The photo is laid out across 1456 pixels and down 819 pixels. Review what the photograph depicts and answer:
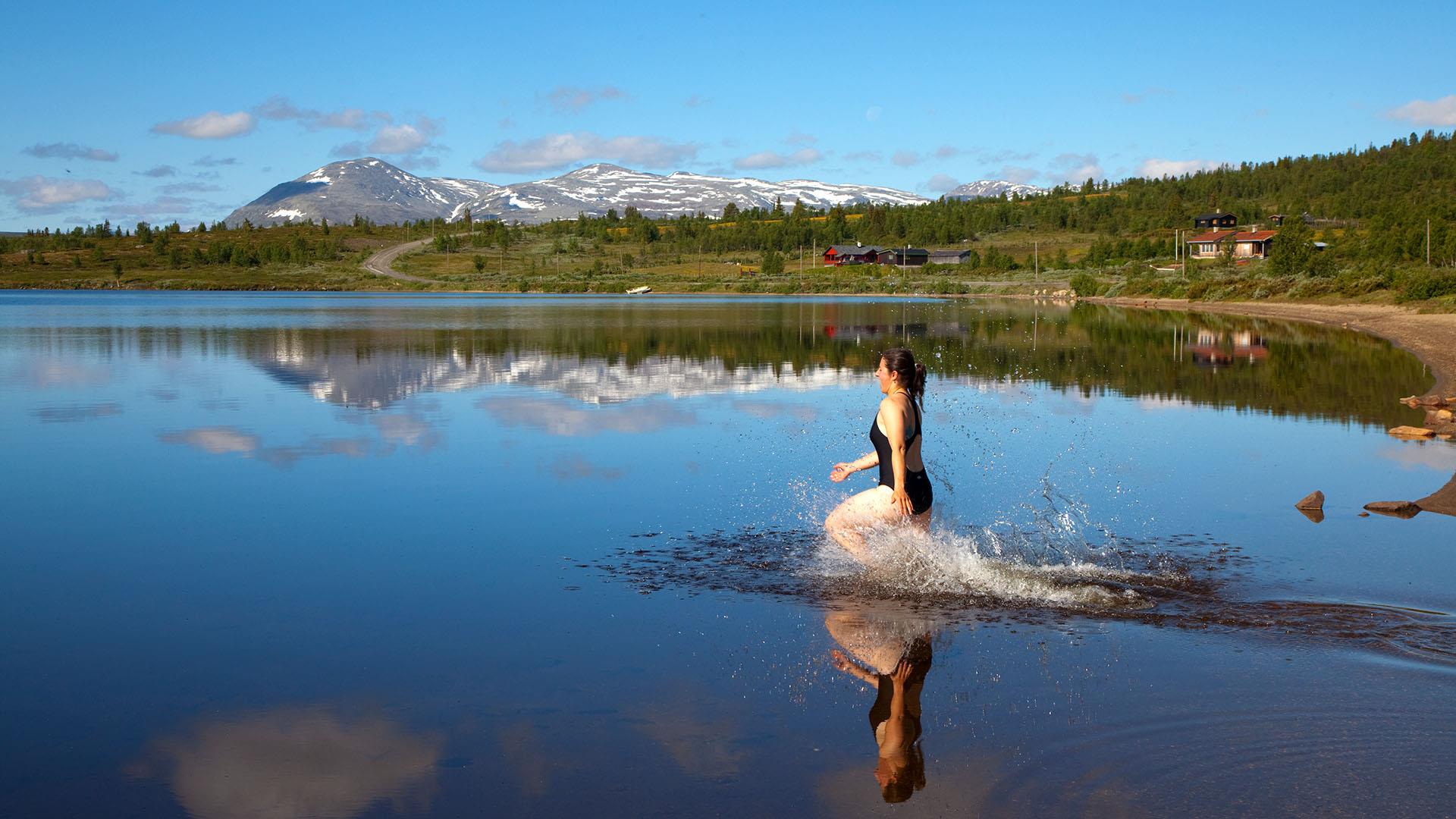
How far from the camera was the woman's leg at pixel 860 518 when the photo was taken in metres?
9.34

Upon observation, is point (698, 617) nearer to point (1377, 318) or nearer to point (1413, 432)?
point (1413, 432)

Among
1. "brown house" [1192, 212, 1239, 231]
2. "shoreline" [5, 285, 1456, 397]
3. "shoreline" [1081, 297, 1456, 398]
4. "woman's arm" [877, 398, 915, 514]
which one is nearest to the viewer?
"woman's arm" [877, 398, 915, 514]

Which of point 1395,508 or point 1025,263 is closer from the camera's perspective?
point 1395,508

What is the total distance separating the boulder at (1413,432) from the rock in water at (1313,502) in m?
6.41

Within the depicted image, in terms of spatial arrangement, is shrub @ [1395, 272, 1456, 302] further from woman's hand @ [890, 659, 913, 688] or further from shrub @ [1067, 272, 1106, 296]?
woman's hand @ [890, 659, 913, 688]

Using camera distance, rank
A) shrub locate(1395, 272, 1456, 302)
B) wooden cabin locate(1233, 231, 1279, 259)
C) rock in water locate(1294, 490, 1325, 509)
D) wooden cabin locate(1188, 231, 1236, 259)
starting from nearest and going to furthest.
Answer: rock in water locate(1294, 490, 1325, 509) < shrub locate(1395, 272, 1456, 302) < wooden cabin locate(1233, 231, 1279, 259) < wooden cabin locate(1188, 231, 1236, 259)

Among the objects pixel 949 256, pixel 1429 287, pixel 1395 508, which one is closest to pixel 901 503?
pixel 1395 508

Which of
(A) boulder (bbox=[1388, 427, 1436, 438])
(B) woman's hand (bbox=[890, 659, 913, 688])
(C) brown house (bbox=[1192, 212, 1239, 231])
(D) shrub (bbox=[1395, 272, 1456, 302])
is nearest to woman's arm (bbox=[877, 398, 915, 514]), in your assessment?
(B) woman's hand (bbox=[890, 659, 913, 688])

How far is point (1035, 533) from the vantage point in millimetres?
11703

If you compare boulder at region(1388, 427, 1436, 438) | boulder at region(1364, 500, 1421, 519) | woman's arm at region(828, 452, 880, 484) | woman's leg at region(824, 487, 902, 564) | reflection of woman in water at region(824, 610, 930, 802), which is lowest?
reflection of woman in water at region(824, 610, 930, 802)

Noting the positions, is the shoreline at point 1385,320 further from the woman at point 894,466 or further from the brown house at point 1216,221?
the brown house at point 1216,221

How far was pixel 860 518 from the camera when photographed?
9539mm

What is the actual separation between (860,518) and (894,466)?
0.62m

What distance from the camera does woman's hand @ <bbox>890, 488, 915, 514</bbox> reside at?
916 cm
